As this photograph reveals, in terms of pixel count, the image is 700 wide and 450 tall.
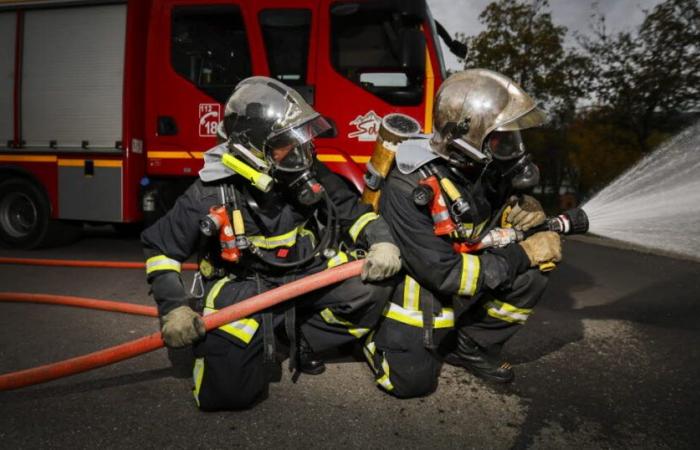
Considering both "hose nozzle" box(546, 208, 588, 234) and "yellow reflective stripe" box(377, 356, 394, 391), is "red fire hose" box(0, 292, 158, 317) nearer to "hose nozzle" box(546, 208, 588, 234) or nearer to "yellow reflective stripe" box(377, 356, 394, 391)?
"yellow reflective stripe" box(377, 356, 394, 391)

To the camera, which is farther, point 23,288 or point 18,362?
point 23,288

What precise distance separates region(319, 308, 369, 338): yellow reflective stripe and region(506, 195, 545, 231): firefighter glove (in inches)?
39.0

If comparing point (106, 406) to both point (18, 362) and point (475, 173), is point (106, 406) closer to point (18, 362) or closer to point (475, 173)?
point (18, 362)

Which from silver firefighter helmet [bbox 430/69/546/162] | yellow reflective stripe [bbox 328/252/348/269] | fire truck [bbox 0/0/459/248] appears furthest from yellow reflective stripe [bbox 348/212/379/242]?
fire truck [bbox 0/0/459/248]

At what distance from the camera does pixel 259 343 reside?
2.26 m

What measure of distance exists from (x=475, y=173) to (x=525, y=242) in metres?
0.44

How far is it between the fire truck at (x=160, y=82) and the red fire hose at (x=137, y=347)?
2.36 meters

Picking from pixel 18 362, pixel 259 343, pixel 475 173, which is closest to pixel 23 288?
pixel 18 362

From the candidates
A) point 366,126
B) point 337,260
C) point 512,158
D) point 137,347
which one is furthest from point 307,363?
point 366,126

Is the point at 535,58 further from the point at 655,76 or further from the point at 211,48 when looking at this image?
the point at 211,48

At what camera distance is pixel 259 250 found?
2262 mm

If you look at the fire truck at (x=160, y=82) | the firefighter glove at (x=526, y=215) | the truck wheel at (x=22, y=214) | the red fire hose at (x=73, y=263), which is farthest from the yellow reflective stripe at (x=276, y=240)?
the truck wheel at (x=22, y=214)

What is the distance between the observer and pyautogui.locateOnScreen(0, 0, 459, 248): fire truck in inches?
167

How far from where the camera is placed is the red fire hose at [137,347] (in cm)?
202
